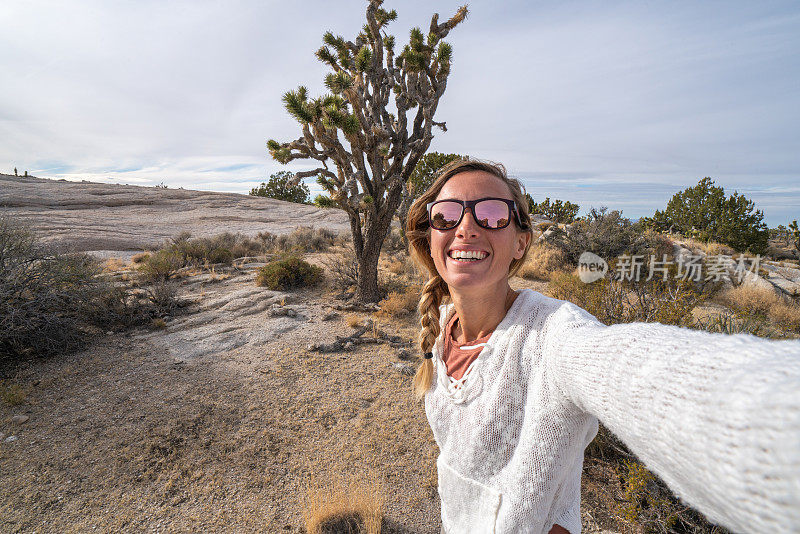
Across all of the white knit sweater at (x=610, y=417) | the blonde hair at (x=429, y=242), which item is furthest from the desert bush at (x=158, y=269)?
the white knit sweater at (x=610, y=417)

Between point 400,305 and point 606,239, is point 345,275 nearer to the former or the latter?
point 400,305

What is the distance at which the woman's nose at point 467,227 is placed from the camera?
138 centimetres

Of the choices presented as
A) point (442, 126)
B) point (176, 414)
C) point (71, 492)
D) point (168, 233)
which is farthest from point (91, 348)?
point (168, 233)

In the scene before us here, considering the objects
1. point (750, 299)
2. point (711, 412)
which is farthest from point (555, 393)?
point (750, 299)

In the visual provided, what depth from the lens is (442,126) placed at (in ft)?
27.8

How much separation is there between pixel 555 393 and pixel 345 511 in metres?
2.51

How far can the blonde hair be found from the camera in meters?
1.56

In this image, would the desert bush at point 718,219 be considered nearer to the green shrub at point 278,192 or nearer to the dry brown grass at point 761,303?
the dry brown grass at point 761,303

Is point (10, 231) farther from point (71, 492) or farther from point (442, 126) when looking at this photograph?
point (442, 126)

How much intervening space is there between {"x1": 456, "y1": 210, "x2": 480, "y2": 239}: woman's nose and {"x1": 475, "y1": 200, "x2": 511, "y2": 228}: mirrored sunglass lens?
3 centimetres

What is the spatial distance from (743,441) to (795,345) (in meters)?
0.18

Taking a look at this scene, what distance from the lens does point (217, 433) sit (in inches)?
152

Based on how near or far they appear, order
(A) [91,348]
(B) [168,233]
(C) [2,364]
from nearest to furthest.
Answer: (C) [2,364], (A) [91,348], (B) [168,233]

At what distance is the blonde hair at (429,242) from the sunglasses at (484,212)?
13 cm
